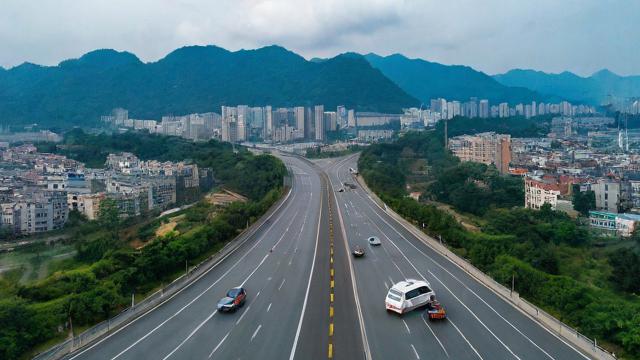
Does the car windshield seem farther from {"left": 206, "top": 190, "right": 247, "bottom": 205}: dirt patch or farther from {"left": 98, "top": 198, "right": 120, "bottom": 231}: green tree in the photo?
{"left": 206, "top": 190, "right": 247, "bottom": 205}: dirt patch

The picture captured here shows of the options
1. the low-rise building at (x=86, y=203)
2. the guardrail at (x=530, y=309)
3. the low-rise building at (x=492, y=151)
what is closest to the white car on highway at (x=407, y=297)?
the guardrail at (x=530, y=309)

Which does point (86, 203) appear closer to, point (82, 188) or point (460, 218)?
point (82, 188)

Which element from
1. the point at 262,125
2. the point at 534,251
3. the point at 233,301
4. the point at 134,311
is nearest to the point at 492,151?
the point at 534,251

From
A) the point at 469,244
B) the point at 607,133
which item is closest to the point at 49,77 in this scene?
the point at 607,133

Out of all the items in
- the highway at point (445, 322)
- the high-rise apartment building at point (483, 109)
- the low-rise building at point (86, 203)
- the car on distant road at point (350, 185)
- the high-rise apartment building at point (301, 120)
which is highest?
the high-rise apartment building at point (483, 109)

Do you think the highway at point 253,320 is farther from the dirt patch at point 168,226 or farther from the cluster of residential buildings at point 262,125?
the cluster of residential buildings at point 262,125

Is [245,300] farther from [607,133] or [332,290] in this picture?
[607,133]
